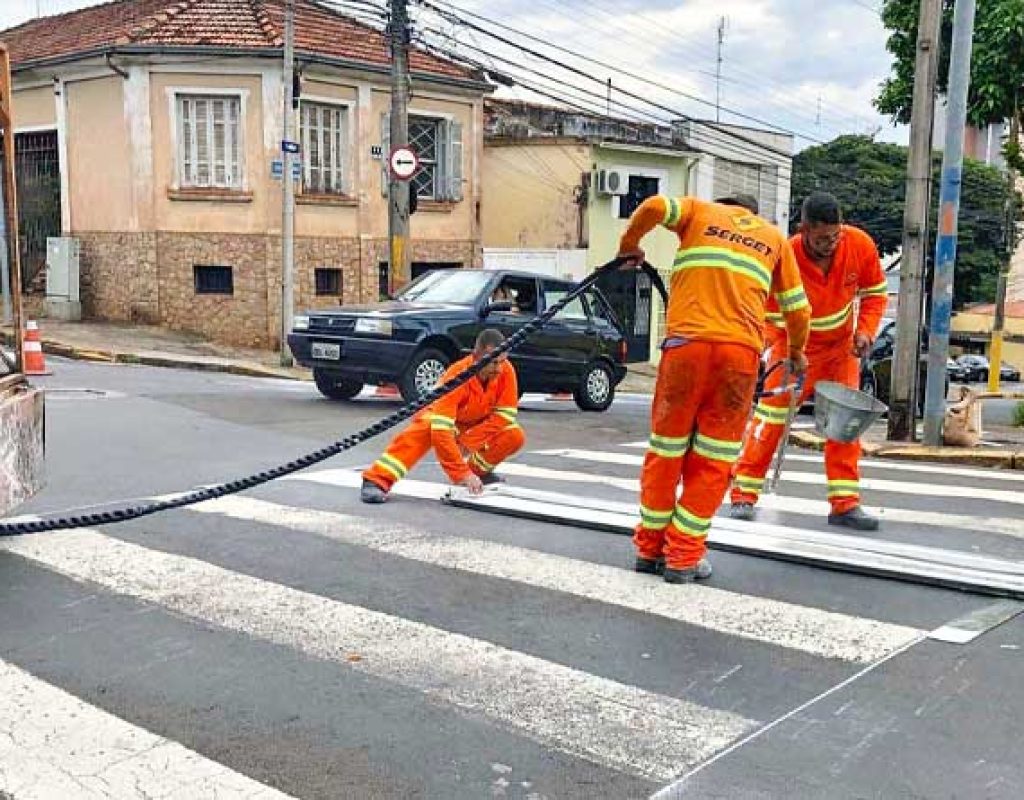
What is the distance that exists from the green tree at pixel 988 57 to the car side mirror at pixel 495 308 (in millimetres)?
6062

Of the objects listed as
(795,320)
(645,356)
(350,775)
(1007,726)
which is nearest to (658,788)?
(350,775)

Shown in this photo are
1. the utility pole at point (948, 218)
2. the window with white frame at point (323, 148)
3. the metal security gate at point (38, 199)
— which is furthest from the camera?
the metal security gate at point (38, 199)

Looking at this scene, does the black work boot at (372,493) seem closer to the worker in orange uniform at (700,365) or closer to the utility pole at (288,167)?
the worker in orange uniform at (700,365)

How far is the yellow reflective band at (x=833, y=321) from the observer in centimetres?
634

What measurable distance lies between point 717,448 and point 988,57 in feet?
38.3

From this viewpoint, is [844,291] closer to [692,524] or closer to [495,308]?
[692,524]

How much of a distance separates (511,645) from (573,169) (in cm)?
2458

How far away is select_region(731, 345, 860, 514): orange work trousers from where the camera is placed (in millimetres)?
6328

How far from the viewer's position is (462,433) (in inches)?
291

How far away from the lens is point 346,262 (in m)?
23.3

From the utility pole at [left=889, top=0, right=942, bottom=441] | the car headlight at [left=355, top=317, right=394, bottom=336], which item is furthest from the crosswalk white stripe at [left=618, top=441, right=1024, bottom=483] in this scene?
the car headlight at [left=355, top=317, right=394, bottom=336]

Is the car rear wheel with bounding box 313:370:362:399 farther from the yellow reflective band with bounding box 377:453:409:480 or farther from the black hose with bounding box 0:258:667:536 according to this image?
the black hose with bounding box 0:258:667:536

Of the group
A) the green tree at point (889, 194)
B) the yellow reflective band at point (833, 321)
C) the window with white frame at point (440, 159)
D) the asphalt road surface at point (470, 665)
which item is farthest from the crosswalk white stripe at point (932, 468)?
the green tree at point (889, 194)

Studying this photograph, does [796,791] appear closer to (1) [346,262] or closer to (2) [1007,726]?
(2) [1007,726]
